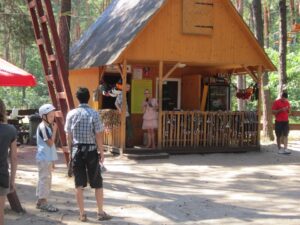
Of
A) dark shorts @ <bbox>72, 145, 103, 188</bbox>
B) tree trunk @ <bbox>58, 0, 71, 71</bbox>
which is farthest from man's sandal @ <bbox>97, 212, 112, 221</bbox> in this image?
tree trunk @ <bbox>58, 0, 71, 71</bbox>

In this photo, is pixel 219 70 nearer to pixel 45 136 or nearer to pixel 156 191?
pixel 156 191

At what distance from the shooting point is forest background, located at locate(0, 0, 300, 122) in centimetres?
2022

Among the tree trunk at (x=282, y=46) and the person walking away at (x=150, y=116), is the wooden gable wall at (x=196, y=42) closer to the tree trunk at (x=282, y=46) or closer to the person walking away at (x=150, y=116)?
the person walking away at (x=150, y=116)

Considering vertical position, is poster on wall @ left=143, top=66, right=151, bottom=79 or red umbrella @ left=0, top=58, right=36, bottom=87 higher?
poster on wall @ left=143, top=66, right=151, bottom=79

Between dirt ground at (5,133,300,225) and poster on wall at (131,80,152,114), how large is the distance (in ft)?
7.59

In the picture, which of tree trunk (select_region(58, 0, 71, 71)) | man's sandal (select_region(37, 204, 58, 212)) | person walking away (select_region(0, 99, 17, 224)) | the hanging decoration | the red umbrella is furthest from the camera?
the hanging decoration

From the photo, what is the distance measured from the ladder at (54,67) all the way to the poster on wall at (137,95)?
18.6ft

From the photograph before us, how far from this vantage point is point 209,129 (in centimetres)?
1653

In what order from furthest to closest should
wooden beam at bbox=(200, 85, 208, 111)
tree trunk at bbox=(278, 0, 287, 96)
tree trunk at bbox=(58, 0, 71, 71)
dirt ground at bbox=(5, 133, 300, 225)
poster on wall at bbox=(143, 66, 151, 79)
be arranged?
tree trunk at bbox=(278, 0, 287, 96) → wooden beam at bbox=(200, 85, 208, 111) → poster on wall at bbox=(143, 66, 151, 79) → tree trunk at bbox=(58, 0, 71, 71) → dirt ground at bbox=(5, 133, 300, 225)

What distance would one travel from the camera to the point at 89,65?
16750mm

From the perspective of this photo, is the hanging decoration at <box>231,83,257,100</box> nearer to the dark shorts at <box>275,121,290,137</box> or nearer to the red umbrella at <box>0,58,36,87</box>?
the dark shorts at <box>275,121,290,137</box>

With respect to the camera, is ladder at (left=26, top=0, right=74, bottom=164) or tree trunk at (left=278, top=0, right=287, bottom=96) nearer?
ladder at (left=26, top=0, right=74, bottom=164)

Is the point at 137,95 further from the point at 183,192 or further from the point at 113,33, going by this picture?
the point at 183,192

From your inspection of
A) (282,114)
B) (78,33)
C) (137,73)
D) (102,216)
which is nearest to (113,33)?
(137,73)
